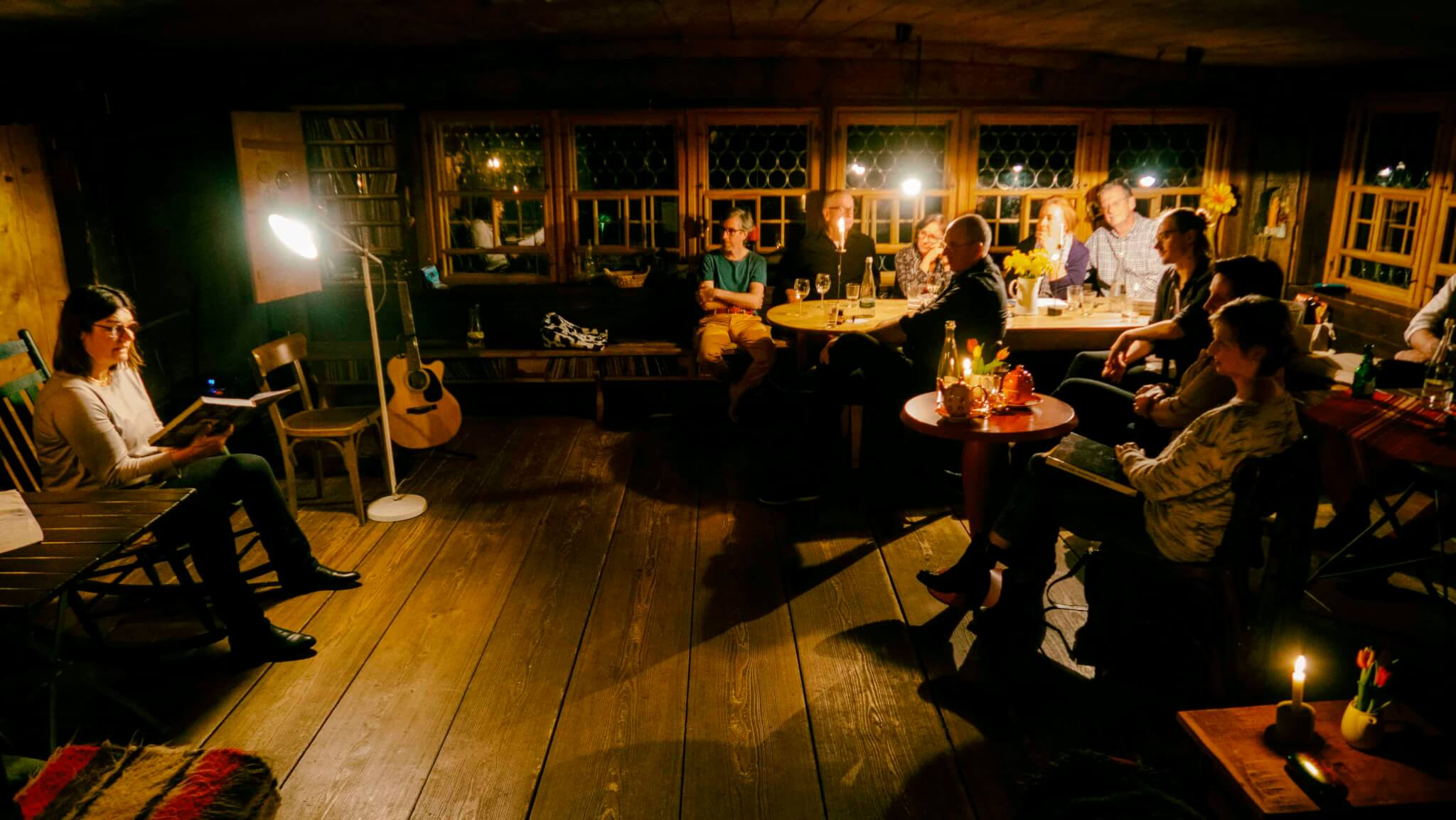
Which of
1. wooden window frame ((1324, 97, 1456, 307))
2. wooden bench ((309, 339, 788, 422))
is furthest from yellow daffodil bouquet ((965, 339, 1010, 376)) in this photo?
wooden window frame ((1324, 97, 1456, 307))

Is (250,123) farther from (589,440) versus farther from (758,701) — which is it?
(758,701)

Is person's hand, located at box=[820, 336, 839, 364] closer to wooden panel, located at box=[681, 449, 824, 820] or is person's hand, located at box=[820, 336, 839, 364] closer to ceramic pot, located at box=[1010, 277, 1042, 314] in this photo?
wooden panel, located at box=[681, 449, 824, 820]

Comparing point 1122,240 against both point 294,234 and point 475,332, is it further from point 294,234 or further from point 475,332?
point 294,234

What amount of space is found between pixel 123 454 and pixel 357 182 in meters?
3.74

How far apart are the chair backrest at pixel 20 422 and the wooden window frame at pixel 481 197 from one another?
3065 millimetres

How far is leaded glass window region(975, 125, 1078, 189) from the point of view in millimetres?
6824

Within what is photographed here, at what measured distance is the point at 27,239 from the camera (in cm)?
439

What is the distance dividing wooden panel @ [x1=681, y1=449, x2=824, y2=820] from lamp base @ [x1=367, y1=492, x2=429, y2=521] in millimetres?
1537

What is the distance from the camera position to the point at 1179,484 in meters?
2.72

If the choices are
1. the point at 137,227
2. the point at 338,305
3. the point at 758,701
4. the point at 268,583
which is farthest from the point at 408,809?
the point at 338,305

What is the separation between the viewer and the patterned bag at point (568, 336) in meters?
6.25

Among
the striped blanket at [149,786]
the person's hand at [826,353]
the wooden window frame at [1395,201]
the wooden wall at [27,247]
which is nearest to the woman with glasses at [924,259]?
the person's hand at [826,353]

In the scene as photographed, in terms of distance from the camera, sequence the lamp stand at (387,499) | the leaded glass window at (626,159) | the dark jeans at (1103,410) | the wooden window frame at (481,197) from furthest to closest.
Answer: the leaded glass window at (626,159) < the wooden window frame at (481,197) < the lamp stand at (387,499) < the dark jeans at (1103,410)

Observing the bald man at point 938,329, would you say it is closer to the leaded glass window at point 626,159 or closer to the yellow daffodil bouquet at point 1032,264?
the yellow daffodil bouquet at point 1032,264
